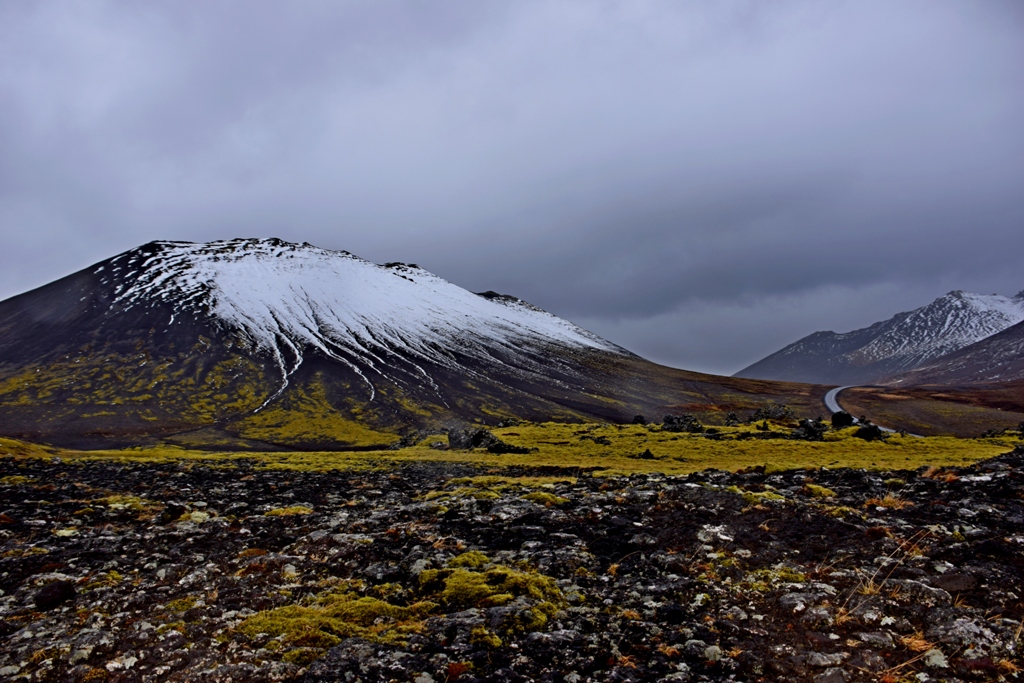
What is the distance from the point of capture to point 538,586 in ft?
41.1

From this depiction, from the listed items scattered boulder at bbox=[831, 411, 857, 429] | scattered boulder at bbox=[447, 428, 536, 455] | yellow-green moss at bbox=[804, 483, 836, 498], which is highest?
scattered boulder at bbox=[831, 411, 857, 429]

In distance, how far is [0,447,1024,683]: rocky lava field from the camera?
9367mm

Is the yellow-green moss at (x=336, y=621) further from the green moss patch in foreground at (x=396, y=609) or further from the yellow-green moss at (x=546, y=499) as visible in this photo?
the yellow-green moss at (x=546, y=499)

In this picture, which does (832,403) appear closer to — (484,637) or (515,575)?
(515,575)

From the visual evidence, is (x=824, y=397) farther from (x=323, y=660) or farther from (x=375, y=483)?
(x=323, y=660)

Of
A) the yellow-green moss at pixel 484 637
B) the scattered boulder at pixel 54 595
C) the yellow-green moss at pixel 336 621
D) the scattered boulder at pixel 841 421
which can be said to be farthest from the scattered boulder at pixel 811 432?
the scattered boulder at pixel 54 595

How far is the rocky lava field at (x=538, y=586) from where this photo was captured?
9367 millimetres

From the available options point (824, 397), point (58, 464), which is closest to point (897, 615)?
point (58, 464)

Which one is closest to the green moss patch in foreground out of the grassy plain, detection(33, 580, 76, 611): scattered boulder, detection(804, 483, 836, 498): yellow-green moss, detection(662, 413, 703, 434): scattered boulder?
detection(33, 580, 76, 611): scattered boulder

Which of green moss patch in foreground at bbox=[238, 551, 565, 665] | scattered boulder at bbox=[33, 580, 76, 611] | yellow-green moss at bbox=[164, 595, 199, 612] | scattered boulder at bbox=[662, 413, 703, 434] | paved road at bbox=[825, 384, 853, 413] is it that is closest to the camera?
green moss patch in foreground at bbox=[238, 551, 565, 665]

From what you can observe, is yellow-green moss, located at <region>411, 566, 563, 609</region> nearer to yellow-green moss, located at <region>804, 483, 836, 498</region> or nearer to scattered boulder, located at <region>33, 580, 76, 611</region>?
scattered boulder, located at <region>33, 580, 76, 611</region>

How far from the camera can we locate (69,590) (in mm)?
11906

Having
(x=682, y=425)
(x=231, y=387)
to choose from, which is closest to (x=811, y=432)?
(x=682, y=425)

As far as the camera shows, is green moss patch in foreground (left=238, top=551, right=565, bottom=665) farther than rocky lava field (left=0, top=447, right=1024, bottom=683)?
Yes
